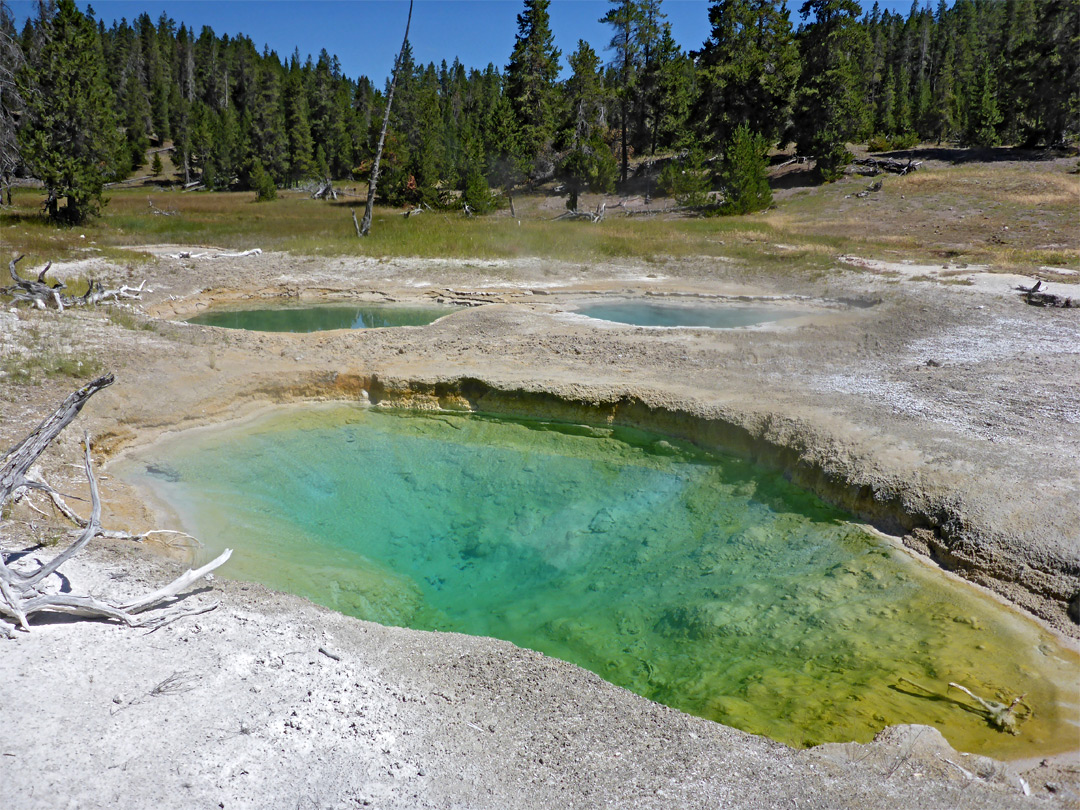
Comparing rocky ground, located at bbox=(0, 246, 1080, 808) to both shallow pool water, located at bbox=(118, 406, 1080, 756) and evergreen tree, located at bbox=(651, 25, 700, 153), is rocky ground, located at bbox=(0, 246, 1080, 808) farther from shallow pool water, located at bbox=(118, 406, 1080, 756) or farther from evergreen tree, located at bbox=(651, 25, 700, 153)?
evergreen tree, located at bbox=(651, 25, 700, 153)

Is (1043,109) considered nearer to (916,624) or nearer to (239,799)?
(916,624)

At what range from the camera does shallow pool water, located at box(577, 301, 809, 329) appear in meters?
13.6

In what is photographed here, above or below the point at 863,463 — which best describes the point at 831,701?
below

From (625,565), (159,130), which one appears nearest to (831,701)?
(625,565)

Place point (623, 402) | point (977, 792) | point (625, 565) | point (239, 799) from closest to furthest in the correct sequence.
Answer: point (239, 799) < point (977, 792) < point (625, 565) < point (623, 402)

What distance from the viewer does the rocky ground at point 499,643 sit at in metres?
3.29

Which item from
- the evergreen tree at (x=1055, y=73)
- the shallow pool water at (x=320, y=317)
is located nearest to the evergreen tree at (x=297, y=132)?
the shallow pool water at (x=320, y=317)

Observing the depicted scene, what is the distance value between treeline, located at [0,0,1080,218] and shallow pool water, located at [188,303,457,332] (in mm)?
10549

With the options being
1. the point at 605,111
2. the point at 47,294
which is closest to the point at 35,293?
the point at 47,294

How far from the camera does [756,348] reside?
1059 cm

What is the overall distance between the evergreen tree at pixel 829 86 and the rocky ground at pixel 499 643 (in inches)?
951

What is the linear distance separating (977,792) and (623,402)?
5.93 meters

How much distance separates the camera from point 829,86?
1355 inches

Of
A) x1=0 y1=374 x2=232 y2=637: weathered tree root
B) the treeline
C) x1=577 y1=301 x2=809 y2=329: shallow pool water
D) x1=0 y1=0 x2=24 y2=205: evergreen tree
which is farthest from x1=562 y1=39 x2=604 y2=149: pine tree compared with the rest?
x1=0 y1=374 x2=232 y2=637: weathered tree root
